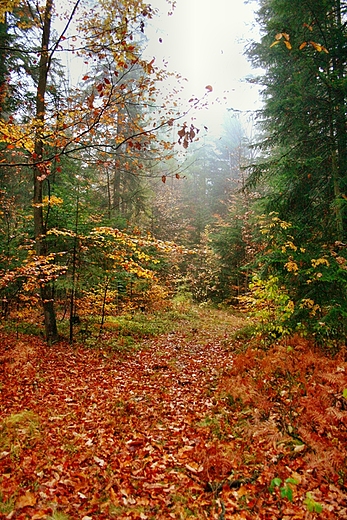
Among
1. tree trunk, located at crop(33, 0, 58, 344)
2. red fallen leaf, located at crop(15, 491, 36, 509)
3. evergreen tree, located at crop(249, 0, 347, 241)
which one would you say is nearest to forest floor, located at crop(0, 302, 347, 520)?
red fallen leaf, located at crop(15, 491, 36, 509)

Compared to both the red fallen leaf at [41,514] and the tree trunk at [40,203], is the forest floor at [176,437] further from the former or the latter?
the tree trunk at [40,203]

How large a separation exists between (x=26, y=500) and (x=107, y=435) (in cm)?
163

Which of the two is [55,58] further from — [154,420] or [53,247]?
[154,420]

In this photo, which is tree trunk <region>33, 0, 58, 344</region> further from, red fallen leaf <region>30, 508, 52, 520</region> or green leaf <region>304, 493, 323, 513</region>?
green leaf <region>304, 493, 323, 513</region>

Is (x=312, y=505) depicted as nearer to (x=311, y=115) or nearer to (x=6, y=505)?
(x=6, y=505)

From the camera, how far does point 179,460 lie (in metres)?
4.34

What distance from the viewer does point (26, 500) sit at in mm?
3438

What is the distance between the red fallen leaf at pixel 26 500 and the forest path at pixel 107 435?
0.01m

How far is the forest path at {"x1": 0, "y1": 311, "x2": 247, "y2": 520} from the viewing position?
3.55m

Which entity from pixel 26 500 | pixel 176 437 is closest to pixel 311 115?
pixel 176 437

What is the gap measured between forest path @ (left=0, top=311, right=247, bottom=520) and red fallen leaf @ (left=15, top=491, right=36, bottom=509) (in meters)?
0.01

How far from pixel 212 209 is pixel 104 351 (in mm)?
23762

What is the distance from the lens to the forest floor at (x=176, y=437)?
3.48 metres

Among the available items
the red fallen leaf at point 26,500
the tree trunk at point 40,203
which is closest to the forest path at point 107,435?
the red fallen leaf at point 26,500
